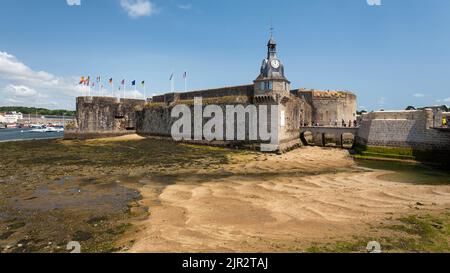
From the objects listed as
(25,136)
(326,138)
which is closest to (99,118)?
(25,136)

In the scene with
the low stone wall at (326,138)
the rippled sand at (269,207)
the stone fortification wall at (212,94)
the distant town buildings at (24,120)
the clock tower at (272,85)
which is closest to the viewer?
the rippled sand at (269,207)

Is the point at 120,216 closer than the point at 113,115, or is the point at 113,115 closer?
the point at 120,216

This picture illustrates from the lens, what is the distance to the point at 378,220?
9000 millimetres

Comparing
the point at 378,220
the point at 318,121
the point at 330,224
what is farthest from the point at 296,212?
the point at 318,121

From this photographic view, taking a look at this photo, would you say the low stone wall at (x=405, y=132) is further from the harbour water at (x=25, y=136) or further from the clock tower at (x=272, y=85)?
the harbour water at (x=25, y=136)

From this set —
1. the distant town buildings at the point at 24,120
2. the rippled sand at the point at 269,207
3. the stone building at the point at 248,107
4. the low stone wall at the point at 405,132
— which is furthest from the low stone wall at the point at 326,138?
the distant town buildings at the point at 24,120

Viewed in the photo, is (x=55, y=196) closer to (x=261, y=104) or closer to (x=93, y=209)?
(x=93, y=209)

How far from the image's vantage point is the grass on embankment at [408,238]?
6832 mm

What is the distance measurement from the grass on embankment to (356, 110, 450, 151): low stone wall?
50.8 feet

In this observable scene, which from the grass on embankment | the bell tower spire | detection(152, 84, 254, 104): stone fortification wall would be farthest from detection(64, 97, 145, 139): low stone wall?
the grass on embankment

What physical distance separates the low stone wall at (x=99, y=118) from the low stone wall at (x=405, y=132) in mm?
34144

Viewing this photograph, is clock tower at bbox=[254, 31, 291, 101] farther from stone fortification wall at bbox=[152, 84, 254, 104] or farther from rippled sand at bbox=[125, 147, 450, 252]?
rippled sand at bbox=[125, 147, 450, 252]

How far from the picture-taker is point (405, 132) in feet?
77.8

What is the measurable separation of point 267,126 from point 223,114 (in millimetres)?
5626
